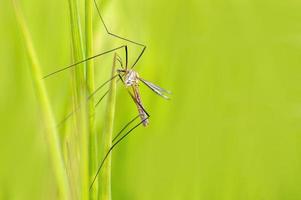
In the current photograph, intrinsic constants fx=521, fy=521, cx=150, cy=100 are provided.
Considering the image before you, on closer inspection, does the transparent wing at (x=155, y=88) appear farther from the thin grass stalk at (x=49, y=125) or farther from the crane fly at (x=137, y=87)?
the thin grass stalk at (x=49, y=125)

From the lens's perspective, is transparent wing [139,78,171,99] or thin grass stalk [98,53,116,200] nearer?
thin grass stalk [98,53,116,200]

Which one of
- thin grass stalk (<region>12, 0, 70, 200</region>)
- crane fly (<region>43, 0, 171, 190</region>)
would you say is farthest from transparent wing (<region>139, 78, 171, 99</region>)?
thin grass stalk (<region>12, 0, 70, 200</region>)

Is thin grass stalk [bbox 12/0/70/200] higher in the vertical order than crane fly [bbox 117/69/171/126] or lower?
lower

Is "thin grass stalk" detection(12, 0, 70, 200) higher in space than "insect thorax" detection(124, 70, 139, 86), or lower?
lower

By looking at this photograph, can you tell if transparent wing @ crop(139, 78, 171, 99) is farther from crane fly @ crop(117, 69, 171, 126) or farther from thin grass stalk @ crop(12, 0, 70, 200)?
thin grass stalk @ crop(12, 0, 70, 200)

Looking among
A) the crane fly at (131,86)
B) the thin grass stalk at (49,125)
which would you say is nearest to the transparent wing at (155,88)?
the crane fly at (131,86)
